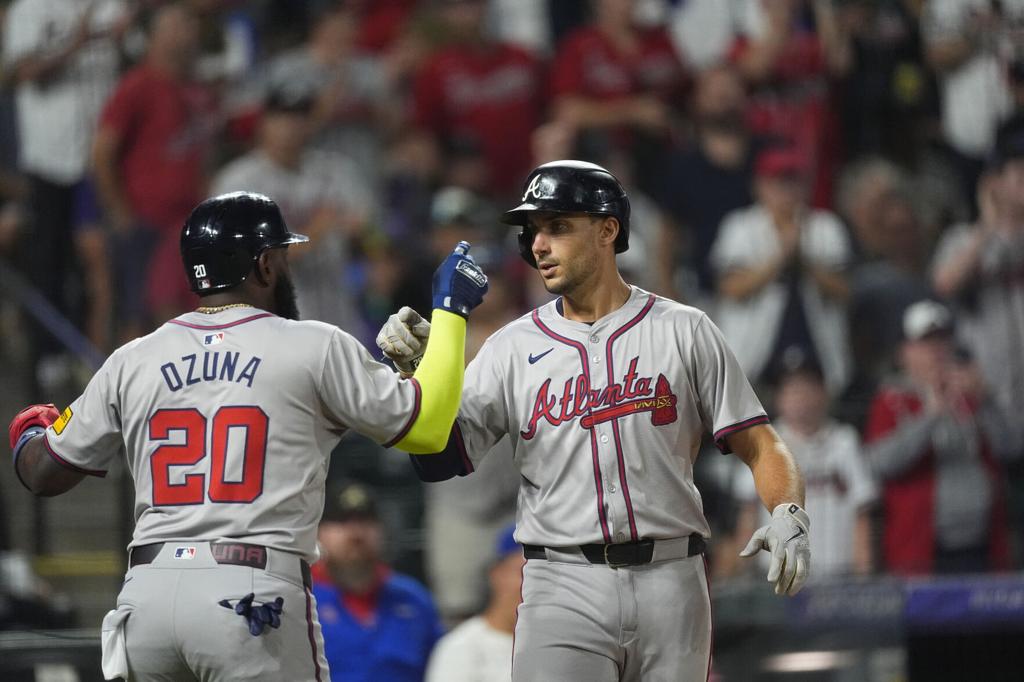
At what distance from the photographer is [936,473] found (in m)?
7.17

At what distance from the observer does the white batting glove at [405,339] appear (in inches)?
160

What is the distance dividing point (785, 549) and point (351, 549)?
7.82 ft

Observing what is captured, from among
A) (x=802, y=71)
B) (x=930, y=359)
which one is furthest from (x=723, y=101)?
(x=930, y=359)

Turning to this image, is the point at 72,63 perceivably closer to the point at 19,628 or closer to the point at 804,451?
the point at 19,628

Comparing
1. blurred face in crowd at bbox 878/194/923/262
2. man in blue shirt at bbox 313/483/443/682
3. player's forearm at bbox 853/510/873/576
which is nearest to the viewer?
man in blue shirt at bbox 313/483/443/682

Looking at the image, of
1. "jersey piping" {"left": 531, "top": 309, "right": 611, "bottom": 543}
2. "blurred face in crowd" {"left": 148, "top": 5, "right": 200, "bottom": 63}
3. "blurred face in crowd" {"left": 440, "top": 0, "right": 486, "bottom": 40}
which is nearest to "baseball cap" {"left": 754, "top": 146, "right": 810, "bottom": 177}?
"blurred face in crowd" {"left": 440, "top": 0, "right": 486, "bottom": 40}

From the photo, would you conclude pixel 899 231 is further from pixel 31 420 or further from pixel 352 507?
pixel 31 420

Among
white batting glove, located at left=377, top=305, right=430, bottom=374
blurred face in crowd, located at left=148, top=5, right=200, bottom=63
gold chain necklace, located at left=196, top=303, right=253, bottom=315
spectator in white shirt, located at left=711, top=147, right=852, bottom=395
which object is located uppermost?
blurred face in crowd, located at left=148, top=5, right=200, bottom=63

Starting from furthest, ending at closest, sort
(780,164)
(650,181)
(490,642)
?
(650,181) → (780,164) → (490,642)

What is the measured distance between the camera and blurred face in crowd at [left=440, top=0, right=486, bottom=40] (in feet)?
28.5

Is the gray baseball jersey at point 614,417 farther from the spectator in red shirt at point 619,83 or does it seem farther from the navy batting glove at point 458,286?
the spectator in red shirt at point 619,83

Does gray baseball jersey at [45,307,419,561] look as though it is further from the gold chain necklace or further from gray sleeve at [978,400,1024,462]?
gray sleeve at [978,400,1024,462]

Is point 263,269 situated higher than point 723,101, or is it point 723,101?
point 723,101

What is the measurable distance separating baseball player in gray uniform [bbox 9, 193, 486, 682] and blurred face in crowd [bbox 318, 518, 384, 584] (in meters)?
1.84
